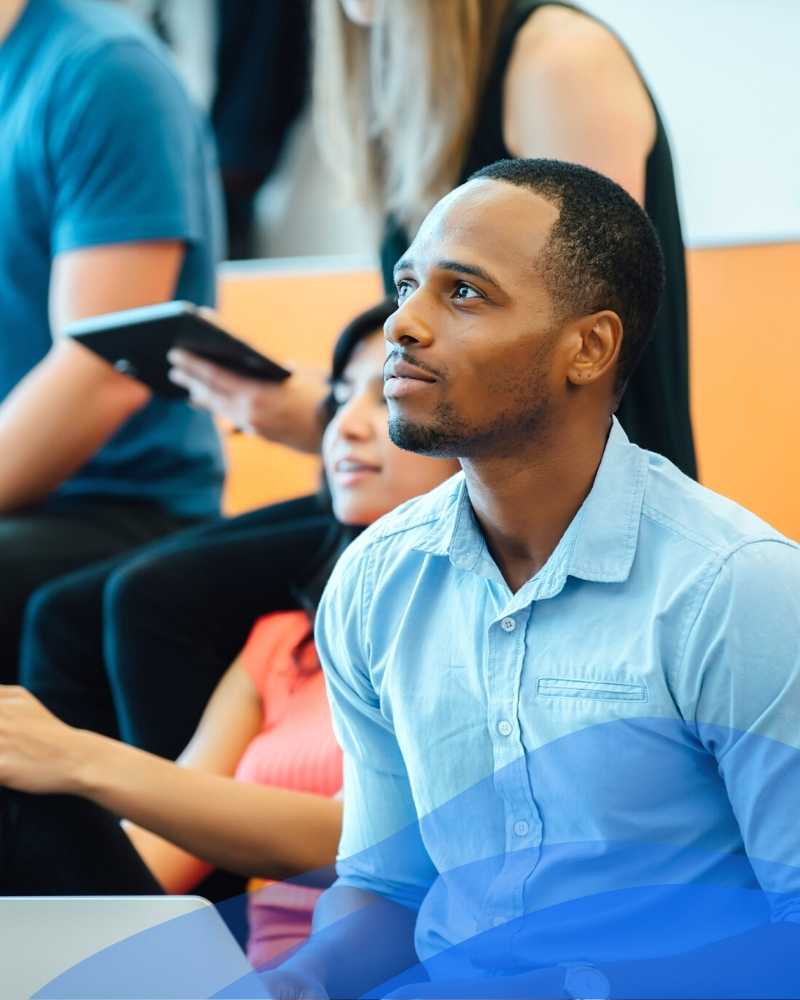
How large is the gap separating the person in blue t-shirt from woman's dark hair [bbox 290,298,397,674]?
0.30 m

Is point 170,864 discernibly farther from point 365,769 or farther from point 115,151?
point 115,151

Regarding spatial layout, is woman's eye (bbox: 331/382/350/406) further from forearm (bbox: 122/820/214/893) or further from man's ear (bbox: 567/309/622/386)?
man's ear (bbox: 567/309/622/386)

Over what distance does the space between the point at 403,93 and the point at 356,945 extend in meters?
0.83

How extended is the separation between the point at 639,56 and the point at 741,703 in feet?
6.16

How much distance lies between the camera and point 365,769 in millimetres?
1027

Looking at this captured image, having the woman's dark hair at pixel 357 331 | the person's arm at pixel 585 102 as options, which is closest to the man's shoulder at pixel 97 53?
the woman's dark hair at pixel 357 331

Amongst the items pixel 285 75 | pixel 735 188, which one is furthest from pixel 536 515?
pixel 285 75

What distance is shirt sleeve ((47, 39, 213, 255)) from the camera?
175 centimetres

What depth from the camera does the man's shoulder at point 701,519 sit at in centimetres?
84

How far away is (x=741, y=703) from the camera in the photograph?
2.69ft

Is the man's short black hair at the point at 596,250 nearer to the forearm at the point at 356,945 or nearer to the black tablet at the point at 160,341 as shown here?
the forearm at the point at 356,945

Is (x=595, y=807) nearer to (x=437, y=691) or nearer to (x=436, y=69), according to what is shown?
(x=437, y=691)

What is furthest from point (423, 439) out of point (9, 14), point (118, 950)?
point (9, 14)

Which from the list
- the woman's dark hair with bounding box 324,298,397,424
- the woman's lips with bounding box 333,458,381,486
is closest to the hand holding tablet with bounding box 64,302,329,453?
the woman's dark hair with bounding box 324,298,397,424
